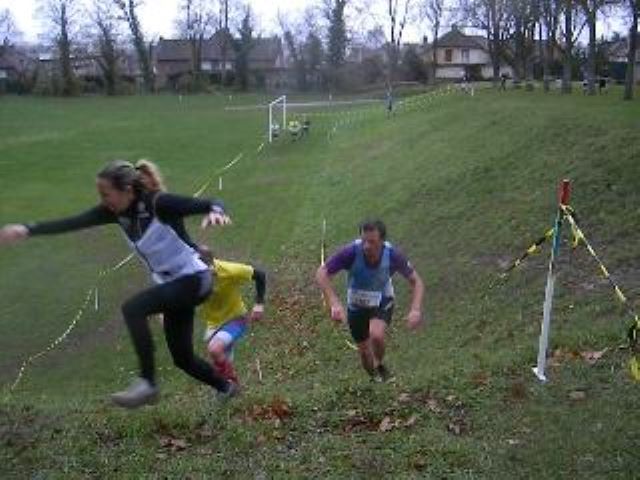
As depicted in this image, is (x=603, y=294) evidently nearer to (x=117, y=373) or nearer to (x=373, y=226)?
(x=373, y=226)

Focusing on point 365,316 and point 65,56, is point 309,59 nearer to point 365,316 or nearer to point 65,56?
point 65,56

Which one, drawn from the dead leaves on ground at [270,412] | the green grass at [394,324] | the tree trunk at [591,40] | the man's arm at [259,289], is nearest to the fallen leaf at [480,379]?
the green grass at [394,324]

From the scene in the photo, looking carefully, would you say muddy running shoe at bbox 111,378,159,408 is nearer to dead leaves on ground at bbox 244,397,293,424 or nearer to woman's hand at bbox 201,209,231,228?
dead leaves on ground at bbox 244,397,293,424

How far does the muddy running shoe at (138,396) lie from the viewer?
7.14 metres

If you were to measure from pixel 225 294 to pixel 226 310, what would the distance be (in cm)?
17

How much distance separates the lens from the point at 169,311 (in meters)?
7.30

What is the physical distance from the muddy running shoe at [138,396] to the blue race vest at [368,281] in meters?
3.06

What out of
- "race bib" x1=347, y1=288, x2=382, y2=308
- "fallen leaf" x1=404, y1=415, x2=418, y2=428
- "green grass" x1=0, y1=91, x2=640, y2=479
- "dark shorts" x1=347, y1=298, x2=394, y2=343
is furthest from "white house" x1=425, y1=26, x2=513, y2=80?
"fallen leaf" x1=404, y1=415, x2=418, y2=428

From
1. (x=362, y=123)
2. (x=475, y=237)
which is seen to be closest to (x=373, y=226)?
(x=475, y=237)

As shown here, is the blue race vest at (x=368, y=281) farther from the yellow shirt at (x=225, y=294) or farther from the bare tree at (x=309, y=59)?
the bare tree at (x=309, y=59)

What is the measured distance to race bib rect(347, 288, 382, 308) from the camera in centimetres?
983

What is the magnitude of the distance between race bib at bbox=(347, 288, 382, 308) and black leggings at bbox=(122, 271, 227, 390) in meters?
2.72

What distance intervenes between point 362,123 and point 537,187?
1313 inches

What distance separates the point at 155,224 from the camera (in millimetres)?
6879
